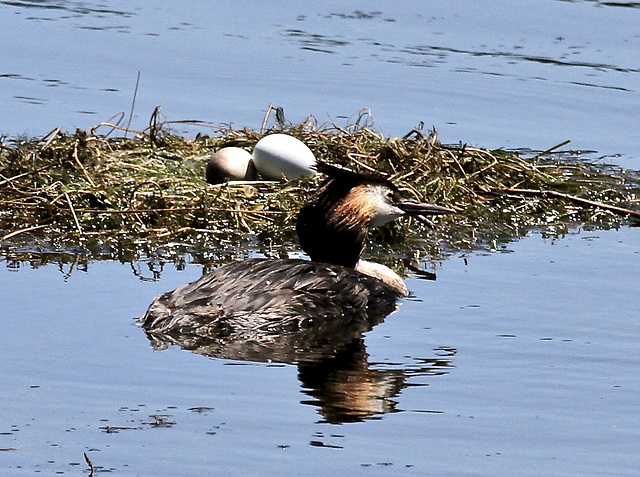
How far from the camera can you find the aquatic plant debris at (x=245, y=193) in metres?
10.1

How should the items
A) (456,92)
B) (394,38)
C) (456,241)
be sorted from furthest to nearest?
(394,38), (456,92), (456,241)

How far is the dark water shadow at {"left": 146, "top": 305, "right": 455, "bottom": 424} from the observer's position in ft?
22.2

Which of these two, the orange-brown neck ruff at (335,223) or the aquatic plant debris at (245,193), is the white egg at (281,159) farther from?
the orange-brown neck ruff at (335,223)

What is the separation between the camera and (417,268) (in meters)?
9.72

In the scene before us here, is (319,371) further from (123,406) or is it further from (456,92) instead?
(456,92)

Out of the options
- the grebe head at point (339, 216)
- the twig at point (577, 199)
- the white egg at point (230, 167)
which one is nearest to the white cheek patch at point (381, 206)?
the grebe head at point (339, 216)

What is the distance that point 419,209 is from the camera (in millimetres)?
9867

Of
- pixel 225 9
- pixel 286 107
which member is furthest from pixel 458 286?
pixel 225 9

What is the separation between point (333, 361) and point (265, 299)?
0.89 metres

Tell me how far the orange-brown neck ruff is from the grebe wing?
382 millimetres

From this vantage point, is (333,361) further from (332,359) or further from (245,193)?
(245,193)

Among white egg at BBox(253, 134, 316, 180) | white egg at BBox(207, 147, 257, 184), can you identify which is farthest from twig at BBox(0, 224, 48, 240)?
white egg at BBox(253, 134, 316, 180)

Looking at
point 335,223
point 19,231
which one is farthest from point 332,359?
point 19,231

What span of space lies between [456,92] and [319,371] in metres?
8.18
